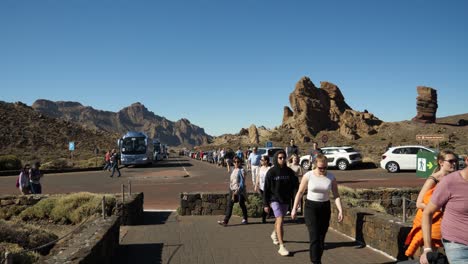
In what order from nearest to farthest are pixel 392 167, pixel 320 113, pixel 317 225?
1. pixel 317 225
2. pixel 392 167
3. pixel 320 113

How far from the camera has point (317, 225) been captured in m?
6.54

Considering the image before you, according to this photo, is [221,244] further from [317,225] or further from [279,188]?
[317,225]

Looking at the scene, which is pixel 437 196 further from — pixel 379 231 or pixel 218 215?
pixel 218 215

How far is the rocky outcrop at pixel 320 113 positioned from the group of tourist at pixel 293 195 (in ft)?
335

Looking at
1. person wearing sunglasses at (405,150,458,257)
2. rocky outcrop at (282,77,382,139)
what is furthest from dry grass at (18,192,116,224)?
rocky outcrop at (282,77,382,139)

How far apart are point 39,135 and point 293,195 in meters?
74.6

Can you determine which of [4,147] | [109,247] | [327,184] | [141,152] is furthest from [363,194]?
[4,147]

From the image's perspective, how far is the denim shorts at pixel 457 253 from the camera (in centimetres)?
390

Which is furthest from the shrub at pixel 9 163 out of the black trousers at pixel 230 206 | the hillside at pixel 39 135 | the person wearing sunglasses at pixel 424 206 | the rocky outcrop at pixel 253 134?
the rocky outcrop at pixel 253 134

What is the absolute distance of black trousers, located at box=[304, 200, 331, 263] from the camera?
642cm

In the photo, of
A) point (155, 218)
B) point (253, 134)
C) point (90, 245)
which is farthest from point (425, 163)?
point (253, 134)

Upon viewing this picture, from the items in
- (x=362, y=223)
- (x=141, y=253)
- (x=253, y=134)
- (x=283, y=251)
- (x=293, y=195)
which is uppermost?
(x=253, y=134)

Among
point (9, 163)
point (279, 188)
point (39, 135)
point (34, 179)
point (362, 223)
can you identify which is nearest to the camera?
point (279, 188)

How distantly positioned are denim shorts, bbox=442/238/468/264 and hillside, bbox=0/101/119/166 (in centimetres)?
6285
